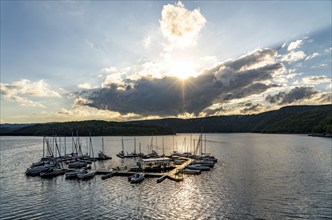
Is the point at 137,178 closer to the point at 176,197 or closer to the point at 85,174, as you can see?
the point at 85,174

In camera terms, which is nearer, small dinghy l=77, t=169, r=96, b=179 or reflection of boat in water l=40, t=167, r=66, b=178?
small dinghy l=77, t=169, r=96, b=179

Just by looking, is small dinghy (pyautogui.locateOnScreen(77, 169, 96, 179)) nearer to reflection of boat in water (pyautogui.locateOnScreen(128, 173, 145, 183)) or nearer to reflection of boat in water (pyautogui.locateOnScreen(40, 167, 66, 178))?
reflection of boat in water (pyautogui.locateOnScreen(40, 167, 66, 178))

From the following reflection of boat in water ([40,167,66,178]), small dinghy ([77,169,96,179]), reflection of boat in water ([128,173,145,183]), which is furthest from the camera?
reflection of boat in water ([40,167,66,178])

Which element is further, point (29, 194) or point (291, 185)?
point (291, 185)

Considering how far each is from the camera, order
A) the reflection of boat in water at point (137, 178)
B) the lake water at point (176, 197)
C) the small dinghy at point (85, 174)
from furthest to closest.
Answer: the small dinghy at point (85, 174) → the reflection of boat in water at point (137, 178) → the lake water at point (176, 197)

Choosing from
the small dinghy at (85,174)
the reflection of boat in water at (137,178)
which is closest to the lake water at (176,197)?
the reflection of boat in water at (137,178)

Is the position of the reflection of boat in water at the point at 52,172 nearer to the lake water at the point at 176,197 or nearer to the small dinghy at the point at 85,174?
the lake water at the point at 176,197

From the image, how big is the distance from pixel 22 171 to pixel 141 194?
52.8 m

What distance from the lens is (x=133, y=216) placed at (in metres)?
44.4

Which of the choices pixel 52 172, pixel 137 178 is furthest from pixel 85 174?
pixel 137 178

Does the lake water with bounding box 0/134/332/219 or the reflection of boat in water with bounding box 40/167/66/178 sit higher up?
the reflection of boat in water with bounding box 40/167/66/178

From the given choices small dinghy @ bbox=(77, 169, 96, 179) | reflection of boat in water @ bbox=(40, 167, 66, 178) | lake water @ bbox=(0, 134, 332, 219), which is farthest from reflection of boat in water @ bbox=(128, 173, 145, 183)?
reflection of boat in water @ bbox=(40, 167, 66, 178)

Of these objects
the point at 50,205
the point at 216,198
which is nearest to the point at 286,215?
the point at 216,198

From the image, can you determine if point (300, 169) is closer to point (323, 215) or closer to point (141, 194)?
point (323, 215)
